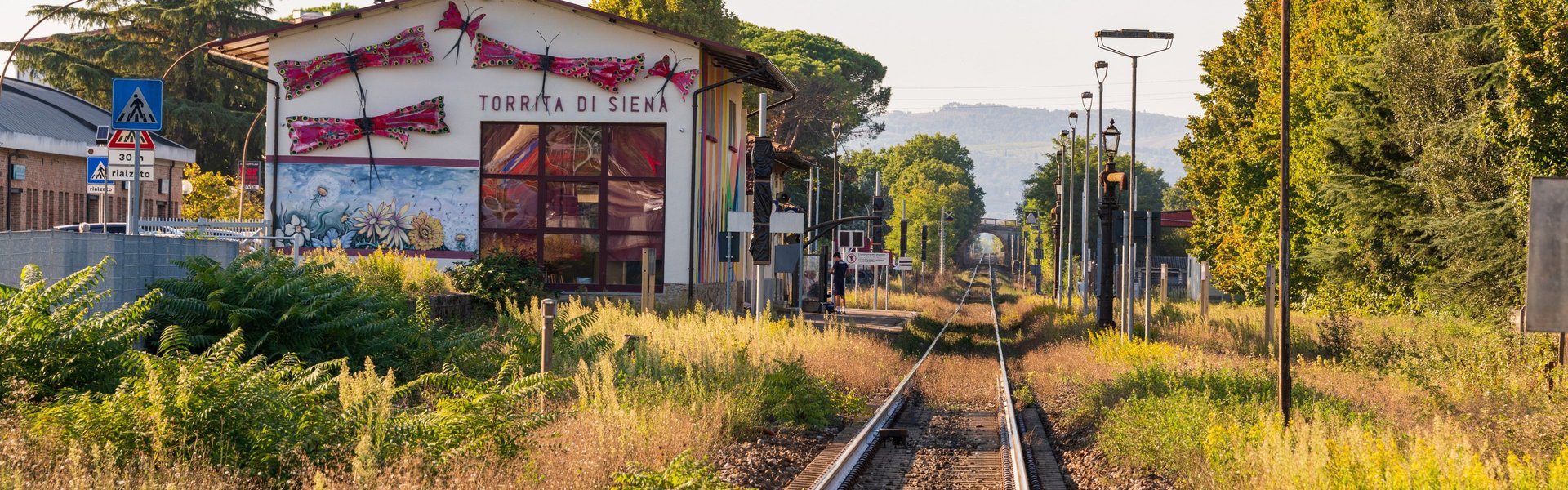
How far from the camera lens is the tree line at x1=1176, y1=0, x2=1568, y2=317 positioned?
22625 millimetres

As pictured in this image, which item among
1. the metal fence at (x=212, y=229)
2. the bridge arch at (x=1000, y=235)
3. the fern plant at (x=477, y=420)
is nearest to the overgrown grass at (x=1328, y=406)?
the fern plant at (x=477, y=420)

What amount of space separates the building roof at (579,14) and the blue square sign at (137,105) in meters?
18.0

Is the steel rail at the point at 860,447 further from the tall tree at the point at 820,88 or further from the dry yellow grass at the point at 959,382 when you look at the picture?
the tall tree at the point at 820,88

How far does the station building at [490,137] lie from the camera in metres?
34.5

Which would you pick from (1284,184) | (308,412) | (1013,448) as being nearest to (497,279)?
(1013,448)

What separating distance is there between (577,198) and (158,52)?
106 ft

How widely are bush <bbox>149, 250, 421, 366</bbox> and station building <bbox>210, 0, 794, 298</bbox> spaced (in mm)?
19742

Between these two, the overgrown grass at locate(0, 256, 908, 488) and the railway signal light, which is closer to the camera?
the overgrown grass at locate(0, 256, 908, 488)

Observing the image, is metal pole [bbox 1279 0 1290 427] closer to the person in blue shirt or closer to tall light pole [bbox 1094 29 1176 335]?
tall light pole [bbox 1094 29 1176 335]

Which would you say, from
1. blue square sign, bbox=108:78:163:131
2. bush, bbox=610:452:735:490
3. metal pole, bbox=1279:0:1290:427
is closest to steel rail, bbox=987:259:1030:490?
metal pole, bbox=1279:0:1290:427

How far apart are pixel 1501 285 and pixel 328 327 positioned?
20598mm

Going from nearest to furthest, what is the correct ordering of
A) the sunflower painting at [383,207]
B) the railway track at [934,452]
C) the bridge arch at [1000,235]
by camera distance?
the railway track at [934,452] → the sunflower painting at [383,207] → the bridge arch at [1000,235]

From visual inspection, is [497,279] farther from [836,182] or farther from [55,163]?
[836,182]

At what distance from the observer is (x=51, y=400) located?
380 inches
